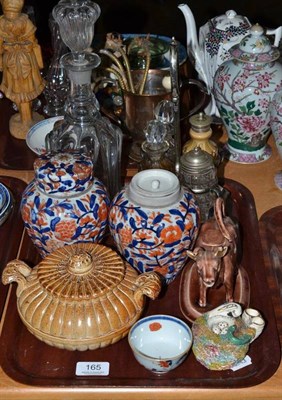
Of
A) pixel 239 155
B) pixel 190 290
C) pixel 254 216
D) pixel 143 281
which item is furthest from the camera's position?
pixel 239 155

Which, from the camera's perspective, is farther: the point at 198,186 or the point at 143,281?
the point at 198,186

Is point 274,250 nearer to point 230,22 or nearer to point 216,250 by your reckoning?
point 216,250

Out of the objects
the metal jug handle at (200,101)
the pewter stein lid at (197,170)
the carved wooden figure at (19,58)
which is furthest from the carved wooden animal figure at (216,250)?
the carved wooden figure at (19,58)

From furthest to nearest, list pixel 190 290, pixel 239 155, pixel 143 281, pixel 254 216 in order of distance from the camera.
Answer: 1. pixel 239 155
2. pixel 254 216
3. pixel 190 290
4. pixel 143 281

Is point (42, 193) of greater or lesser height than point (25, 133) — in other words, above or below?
above

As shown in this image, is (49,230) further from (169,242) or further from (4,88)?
(4,88)

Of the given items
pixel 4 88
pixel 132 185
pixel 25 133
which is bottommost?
pixel 25 133

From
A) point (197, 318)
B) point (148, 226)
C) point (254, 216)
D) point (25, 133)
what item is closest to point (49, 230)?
point (148, 226)

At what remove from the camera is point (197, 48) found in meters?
1.54

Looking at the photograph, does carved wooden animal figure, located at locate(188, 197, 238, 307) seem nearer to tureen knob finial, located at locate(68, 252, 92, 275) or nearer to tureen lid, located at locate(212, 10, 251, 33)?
tureen knob finial, located at locate(68, 252, 92, 275)

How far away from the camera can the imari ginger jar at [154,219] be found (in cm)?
101

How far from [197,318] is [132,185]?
0.24m

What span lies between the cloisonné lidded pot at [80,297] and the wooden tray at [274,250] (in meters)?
0.24

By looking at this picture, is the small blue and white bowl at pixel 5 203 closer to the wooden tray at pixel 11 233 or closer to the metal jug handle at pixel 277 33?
the wooden tray at pixel 11 233
